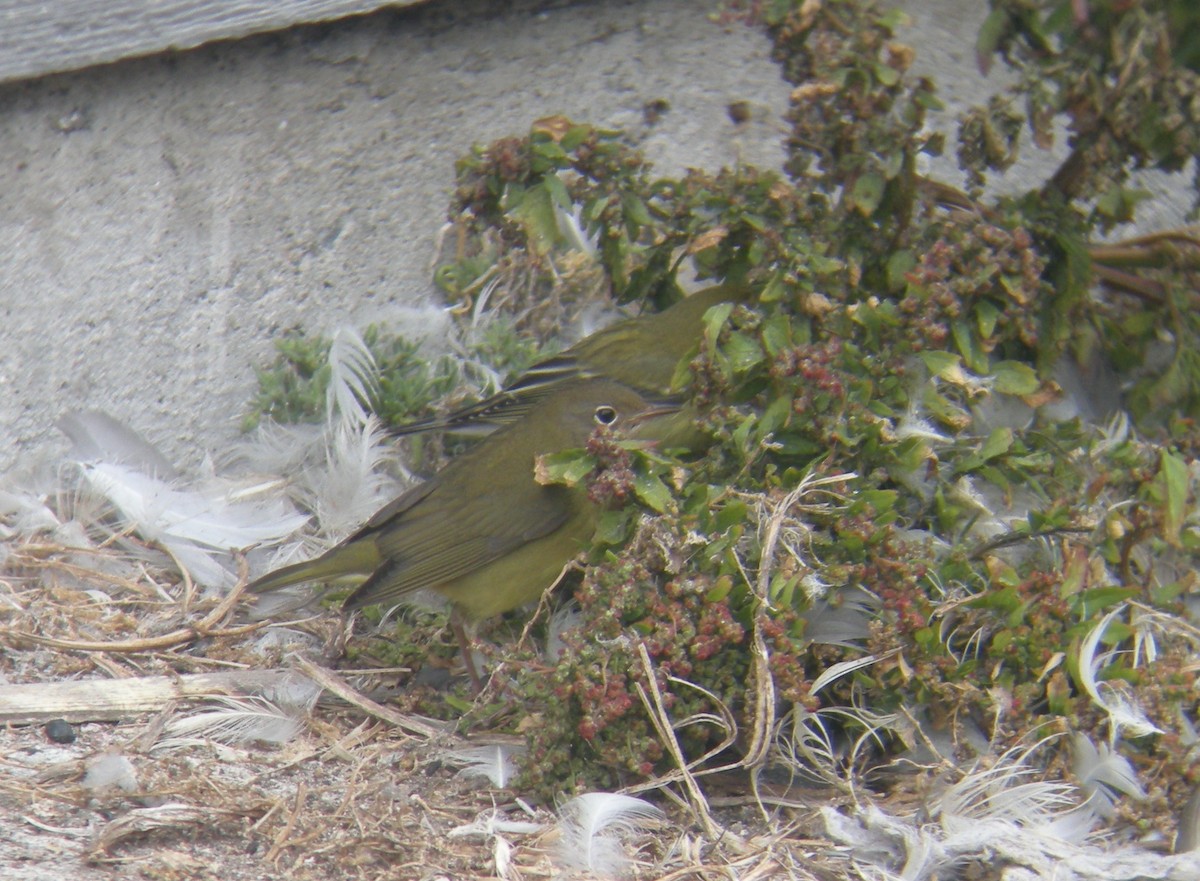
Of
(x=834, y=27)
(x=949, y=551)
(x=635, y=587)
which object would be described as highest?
(x=834, y=27)

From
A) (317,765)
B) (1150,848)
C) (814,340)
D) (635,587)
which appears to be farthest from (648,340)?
(1150,848)

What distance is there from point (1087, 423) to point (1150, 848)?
136 cm

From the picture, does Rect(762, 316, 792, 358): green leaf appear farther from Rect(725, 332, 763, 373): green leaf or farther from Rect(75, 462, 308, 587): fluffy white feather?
Rect(75, 462, 308, 587): fluffy white feather

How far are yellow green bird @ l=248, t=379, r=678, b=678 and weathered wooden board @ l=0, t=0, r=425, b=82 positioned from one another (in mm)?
1625

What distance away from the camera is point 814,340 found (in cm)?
342

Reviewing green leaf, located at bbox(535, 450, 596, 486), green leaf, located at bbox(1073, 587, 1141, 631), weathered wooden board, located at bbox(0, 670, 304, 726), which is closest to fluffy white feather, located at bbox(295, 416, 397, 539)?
weathered wooden board, located at bbox(0, 670, 304, 726)

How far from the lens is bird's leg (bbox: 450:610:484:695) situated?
3.51 m

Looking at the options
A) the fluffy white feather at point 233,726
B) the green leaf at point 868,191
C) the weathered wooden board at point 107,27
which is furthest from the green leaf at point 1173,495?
the weathered wooden board at point 107,27

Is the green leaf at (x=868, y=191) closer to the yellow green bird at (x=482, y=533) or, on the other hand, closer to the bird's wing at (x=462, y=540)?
the yellow green bird at (x=482, y=533)

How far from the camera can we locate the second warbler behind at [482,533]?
365 cm

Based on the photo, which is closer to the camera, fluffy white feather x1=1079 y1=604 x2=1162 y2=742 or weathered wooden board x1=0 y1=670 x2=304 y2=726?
fluffy white feather x1=1079 y1=604 x2=1162 y2=742

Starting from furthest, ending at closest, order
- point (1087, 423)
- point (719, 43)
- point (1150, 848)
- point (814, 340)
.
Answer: point (719, 43) → point (1087, 423) → point (814, 340) → point (1150, 848)

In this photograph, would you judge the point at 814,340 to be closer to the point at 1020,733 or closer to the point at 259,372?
the point at 1020,733

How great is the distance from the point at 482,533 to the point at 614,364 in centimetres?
76
